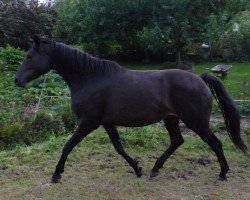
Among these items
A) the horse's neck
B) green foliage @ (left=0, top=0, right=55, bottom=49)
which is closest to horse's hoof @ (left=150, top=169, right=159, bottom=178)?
→ the horse's neck

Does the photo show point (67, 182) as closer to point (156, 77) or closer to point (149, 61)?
point (156, 77)

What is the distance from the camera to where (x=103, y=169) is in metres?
5.84

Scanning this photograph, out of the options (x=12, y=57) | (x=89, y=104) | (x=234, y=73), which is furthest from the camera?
(x=234, y=73)

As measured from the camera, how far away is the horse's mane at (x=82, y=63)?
505 cm

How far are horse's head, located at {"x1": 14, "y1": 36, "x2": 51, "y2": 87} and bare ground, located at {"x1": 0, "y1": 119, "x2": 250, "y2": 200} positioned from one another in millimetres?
1291

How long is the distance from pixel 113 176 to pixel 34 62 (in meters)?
1.79

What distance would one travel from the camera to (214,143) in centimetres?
521

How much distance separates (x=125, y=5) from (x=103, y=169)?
9.02m

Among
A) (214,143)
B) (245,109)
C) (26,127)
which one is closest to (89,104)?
(214,143)

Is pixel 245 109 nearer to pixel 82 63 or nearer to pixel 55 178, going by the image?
pixel 82 63

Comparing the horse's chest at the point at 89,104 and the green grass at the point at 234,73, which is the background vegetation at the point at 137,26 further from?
the horse's chest at the point at 89,104

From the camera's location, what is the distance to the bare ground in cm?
500

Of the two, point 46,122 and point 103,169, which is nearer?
point 103,169

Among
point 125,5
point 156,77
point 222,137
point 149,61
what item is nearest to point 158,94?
point 156,77
